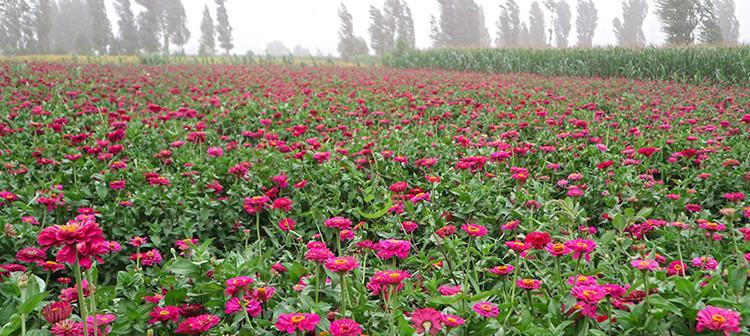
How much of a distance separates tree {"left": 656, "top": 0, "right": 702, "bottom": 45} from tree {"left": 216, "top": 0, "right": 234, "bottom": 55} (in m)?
39.4

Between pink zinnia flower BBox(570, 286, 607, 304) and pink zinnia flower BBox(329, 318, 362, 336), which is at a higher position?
pink zinnia flower BBox(570, 286, 607, 304)

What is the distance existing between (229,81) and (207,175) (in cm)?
738

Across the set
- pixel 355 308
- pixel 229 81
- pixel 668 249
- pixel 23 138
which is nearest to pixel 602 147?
pixel 668 249

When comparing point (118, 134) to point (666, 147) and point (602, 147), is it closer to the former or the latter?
point (602, 147)

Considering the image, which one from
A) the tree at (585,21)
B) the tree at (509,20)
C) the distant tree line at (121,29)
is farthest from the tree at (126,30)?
the tree at (585,21)

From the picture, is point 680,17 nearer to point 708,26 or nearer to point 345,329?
point 708,26

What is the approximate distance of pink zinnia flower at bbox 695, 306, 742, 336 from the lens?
3.55 ft

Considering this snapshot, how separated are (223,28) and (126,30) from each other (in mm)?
9625

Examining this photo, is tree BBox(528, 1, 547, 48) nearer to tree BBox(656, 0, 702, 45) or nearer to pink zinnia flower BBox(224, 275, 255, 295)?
tree BBox(656, 0, 702, 45)

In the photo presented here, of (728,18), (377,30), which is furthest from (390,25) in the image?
(728,18)

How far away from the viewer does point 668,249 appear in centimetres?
256

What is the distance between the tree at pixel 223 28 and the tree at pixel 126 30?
26.9 ft

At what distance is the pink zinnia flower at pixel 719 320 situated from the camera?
3.55 feet

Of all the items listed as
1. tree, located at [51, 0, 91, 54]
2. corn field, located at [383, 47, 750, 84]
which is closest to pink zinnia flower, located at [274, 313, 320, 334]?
corn field, located at [383, 47, 750, 84]
